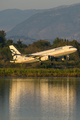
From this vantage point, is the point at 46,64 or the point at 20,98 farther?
the point at 46,64

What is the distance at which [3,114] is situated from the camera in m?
17.6

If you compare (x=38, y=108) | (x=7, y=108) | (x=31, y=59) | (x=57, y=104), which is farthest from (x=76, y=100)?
(x=31, y=59)

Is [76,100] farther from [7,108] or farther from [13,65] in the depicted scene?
[13,65]

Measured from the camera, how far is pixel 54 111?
18531mm

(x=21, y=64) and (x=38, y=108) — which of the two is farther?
(x=21, y=64)

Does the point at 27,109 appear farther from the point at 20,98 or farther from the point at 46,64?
the point at 46,64

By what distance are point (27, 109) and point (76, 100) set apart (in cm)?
560

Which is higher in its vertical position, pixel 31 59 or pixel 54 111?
pixel 31 59

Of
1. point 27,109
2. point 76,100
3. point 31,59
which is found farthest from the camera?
point 31,59

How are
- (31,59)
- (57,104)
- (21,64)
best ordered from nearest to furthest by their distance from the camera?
(57,104) < (31,59) < (21,64)

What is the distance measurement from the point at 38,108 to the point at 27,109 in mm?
894

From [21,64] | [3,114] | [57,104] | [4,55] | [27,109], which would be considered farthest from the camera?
[4,55]

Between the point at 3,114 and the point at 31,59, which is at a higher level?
the point at 31,59

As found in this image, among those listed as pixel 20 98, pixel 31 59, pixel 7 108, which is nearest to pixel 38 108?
pixel 7 108
